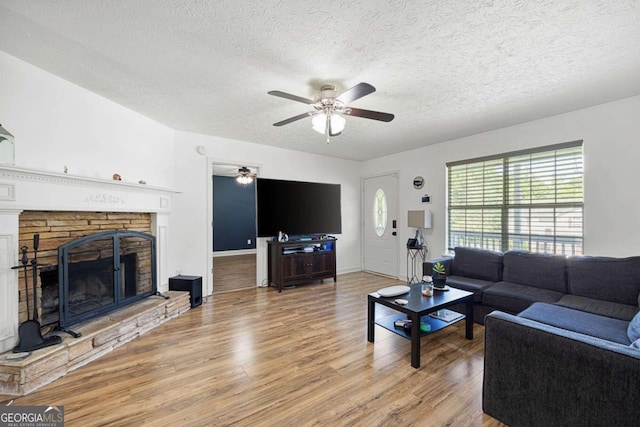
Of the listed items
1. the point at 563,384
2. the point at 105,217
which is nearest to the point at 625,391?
the point at 563,384

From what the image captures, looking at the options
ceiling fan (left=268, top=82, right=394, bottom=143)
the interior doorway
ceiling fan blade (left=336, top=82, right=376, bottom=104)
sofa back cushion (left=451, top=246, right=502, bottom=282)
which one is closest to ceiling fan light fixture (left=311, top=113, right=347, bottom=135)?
ceiling fan (left=268, top=82, right=394, bottom=143)

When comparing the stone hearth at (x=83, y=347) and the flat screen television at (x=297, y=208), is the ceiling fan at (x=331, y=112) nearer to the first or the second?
the flat screen television at (x=297, y=208)

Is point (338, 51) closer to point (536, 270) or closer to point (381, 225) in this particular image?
point (536, 270)

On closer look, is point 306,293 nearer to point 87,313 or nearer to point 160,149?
point 87,313

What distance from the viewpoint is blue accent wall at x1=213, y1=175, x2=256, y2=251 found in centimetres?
742

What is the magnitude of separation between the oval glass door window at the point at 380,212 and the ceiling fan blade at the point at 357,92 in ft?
11.8

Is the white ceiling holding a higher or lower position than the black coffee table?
higher

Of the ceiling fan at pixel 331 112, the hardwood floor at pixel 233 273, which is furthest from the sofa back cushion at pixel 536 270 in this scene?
the hardwood floor at pixel 233 273

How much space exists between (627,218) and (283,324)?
3940mm

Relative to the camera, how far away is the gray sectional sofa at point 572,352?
127 centimetres

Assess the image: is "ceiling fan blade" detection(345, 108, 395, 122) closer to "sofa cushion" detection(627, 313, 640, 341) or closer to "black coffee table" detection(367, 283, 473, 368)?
"black coffee table" detection(367, 283, 473, 368)

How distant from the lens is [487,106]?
3.01m

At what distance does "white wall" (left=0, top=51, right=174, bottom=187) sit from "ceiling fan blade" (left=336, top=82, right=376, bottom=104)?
8.41 feet

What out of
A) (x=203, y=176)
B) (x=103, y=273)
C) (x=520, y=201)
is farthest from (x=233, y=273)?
(x=520, y=201)
